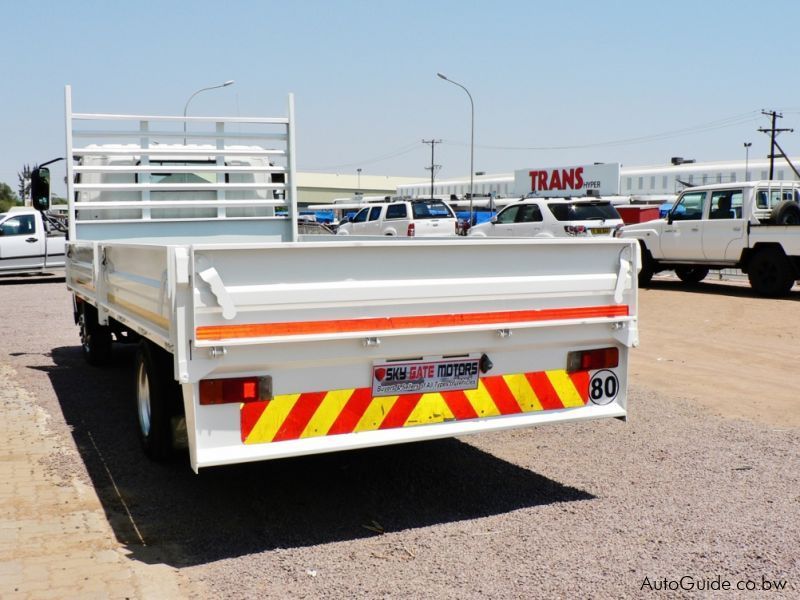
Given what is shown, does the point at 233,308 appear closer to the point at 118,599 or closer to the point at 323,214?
the point at 118,599

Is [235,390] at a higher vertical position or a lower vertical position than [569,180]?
lower

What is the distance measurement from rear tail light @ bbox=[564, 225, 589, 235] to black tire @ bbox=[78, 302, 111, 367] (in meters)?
13.9

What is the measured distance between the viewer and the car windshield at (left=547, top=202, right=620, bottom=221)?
22.1 meters

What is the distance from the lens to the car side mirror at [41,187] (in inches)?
376

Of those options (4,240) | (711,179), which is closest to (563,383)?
(4,240)

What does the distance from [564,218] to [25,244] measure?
13.8 m

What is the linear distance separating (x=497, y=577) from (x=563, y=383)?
1.51m

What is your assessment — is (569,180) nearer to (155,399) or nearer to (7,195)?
(155,399)

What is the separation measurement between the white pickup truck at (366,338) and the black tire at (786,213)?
44.6 ft

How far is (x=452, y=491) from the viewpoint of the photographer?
566cm

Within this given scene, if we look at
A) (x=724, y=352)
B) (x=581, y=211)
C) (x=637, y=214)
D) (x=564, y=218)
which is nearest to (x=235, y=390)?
(x=724, y=352)

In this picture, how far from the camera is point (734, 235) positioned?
18422 millimetres

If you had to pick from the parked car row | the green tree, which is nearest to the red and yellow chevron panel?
the parked car row

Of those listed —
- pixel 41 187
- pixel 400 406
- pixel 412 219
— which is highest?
pixel 41 187
